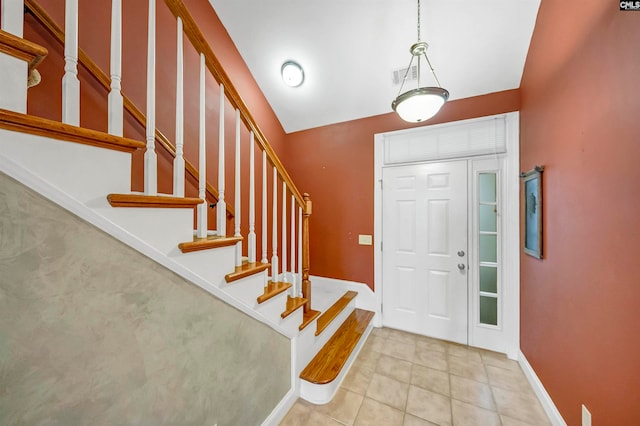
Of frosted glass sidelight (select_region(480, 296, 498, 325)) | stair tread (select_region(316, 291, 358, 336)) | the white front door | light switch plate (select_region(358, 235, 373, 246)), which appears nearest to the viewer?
stair tread (select_region(316, 291, 358, 336))

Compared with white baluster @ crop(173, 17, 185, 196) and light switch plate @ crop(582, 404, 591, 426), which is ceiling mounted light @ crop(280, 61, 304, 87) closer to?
white baluster @ crop(173, 17, 185, 196)

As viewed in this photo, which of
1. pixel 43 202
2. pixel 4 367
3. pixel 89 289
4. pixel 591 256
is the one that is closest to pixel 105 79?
pixel 43 202

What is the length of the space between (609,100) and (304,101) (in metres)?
2.56

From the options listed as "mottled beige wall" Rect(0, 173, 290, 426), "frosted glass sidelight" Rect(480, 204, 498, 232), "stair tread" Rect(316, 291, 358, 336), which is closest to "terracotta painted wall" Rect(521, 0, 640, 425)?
"frosted glass sidelight" Rect(480, 204, 498, 232)

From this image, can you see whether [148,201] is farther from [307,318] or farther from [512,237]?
[512,237]

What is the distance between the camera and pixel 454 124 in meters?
2.45

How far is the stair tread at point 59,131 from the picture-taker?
1.96 ft

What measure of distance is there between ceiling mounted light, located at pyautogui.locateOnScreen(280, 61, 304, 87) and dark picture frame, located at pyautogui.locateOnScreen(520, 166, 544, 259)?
244 centimetres

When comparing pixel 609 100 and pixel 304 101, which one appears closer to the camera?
pixel 609 100

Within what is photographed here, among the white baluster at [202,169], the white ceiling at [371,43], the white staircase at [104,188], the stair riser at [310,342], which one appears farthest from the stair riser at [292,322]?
the white ceiling at [371,43]

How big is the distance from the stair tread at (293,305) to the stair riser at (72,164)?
3.86 ft

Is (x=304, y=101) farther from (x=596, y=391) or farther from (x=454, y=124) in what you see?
(x=596, y=391)

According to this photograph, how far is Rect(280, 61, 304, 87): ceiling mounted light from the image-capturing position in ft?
8.65

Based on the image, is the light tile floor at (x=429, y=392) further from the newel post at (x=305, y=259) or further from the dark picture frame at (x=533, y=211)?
the dark picture frame at (x=533, y=211)
